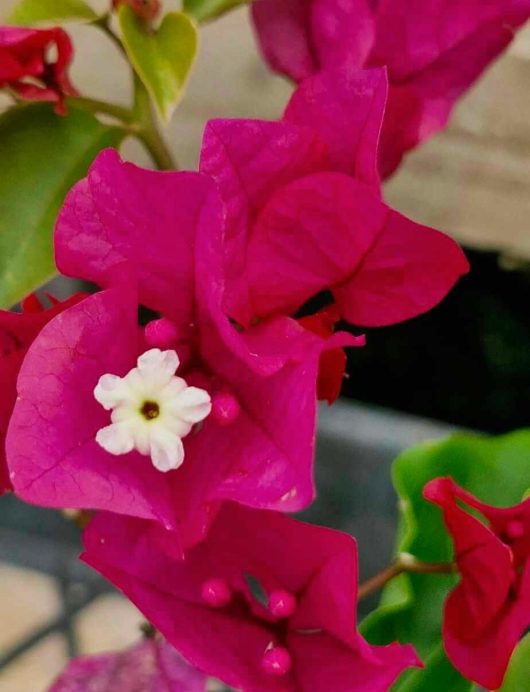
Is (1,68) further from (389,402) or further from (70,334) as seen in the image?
(389,402)

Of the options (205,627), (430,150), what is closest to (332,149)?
(205,627)

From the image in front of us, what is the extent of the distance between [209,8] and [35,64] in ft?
0.47

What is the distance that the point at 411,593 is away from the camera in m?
0.50

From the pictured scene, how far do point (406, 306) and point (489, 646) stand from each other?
0.16 meters

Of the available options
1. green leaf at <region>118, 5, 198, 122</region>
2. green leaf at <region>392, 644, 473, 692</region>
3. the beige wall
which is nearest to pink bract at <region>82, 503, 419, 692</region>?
green leaf at <region>392, 644, 473, 692</region>

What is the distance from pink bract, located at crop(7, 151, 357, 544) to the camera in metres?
0.30

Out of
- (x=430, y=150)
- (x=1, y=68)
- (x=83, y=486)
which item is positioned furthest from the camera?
(x=430, y=150)

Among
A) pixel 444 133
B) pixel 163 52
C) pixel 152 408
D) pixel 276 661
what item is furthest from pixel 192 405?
pixel 444 133

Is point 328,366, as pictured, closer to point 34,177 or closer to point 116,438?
point 116,438

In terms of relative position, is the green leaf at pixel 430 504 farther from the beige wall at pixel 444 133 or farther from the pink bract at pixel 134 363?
the beige wall at pixel 444 133

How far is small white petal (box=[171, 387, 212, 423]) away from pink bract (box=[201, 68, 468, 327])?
5cm

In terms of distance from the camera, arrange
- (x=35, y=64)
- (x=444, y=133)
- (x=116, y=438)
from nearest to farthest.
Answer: (x=116, y=438) → (x=35, y=64) → (x=444, y=133)

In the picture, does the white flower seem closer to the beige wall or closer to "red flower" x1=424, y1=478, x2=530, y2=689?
"red flower" x1=424, y1=478, x2=530, y2=689

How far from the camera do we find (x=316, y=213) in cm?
35
